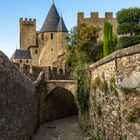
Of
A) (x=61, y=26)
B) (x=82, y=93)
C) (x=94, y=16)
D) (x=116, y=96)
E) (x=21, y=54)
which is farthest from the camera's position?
(x=21, y=54)

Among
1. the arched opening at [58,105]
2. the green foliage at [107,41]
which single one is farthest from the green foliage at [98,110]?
the arched opening at [58,105]

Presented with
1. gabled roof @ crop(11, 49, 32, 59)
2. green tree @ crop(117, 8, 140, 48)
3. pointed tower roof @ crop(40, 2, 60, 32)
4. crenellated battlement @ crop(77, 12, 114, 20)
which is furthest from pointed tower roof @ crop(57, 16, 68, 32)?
green tree @ crop(117, 8, 140, 48)

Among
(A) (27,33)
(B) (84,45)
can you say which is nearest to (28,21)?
(A) (27,33)

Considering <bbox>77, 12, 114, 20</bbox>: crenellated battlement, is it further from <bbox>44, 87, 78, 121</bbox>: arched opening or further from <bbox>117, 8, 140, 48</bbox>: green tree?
<bbox>117, 8, 140, 48</bbox>: green tree

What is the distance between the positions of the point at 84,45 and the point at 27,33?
4454 centimetres

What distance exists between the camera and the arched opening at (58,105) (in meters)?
26.1

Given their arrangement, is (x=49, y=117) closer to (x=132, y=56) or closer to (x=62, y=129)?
(x=62, y=129)

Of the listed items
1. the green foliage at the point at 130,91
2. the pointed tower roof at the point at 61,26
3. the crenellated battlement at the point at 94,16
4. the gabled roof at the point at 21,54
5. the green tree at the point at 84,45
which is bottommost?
the green foliage at the point at 130,91

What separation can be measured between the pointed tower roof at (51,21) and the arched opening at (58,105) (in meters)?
32.3

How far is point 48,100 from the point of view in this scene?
26172 millimetres

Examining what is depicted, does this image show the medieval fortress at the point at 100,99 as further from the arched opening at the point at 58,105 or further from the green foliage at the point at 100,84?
the arched opening at the point at 58,105

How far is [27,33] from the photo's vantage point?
7581 centimetres

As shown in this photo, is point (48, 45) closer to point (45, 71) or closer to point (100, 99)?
point (45, 71)

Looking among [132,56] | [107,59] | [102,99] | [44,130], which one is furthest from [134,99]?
A: [44,130]
